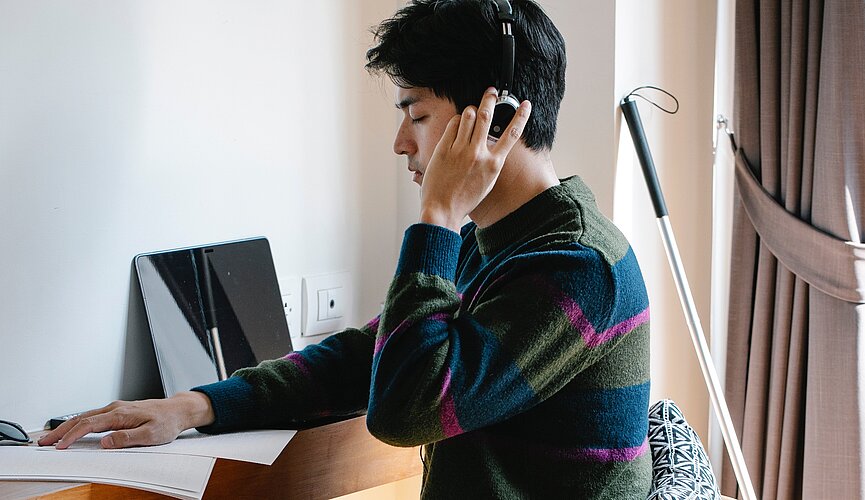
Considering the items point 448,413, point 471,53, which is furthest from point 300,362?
point 471,53

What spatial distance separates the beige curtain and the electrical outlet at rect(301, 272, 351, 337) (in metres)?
0.88

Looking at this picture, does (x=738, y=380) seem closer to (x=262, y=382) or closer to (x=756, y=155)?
(x=756, y=155)

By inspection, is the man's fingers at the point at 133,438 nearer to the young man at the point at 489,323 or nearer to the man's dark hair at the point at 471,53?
the young man at the point at 489,323

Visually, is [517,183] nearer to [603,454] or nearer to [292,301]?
[603,454]

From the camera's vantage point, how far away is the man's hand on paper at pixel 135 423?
104 cm

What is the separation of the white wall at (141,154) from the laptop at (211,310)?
3 centimetres

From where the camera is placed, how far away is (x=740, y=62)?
1.96 meters

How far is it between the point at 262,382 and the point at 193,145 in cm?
47

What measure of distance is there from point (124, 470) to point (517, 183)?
560 mm

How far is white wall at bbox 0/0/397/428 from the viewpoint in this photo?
4.07 feet

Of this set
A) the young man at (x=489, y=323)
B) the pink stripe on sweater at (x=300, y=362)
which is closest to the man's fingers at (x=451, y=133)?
the young man at (x=489, y=323)

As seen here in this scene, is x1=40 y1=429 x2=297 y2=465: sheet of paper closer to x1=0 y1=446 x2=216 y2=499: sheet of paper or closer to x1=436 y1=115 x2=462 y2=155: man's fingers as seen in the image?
x1=0 y1=446 x2=216 y2=499: sheet of paper

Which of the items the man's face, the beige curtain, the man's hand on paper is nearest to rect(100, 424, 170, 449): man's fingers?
the man's hand on paper

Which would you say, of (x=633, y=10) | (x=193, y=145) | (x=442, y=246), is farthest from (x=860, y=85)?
(x=193, y=145)
